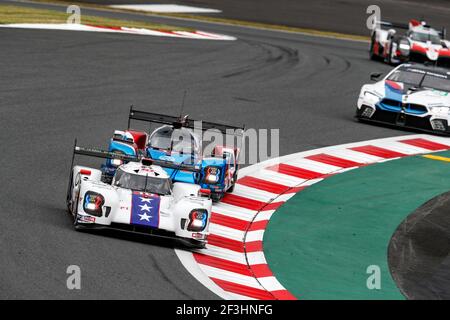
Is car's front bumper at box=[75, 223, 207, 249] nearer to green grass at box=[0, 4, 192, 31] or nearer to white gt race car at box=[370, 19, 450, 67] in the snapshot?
green grass at box=[0, 4, 192, 31]

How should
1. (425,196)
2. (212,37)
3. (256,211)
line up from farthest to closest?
(212,37), (425,196), (256,211)

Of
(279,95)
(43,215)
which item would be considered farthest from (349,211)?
(279,95)

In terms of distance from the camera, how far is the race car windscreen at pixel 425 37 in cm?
3381

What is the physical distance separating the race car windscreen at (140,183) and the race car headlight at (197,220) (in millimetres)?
764

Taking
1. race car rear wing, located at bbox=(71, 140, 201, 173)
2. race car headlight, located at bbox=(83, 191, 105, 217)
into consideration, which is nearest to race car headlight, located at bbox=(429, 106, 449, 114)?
race car rear wing, located at bbox=(71, 140, 201, 173)

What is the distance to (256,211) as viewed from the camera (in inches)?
653

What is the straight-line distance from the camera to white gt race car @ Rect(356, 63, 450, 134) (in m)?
23.7

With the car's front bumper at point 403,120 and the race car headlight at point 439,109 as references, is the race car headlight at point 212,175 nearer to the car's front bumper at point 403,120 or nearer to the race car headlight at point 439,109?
the car's front bumper at point 403,120

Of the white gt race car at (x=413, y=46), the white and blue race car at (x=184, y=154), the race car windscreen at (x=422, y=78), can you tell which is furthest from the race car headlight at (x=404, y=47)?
the white and blue race car at (x=184, y=154)

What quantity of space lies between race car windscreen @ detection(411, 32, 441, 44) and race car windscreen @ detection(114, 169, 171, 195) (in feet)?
67.7

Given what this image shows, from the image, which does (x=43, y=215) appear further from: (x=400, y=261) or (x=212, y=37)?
(x=212, y=37)

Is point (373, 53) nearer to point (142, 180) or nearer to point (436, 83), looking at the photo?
point (436, 83)

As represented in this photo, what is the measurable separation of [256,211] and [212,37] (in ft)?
67.3

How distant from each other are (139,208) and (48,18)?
2238 centimetres
